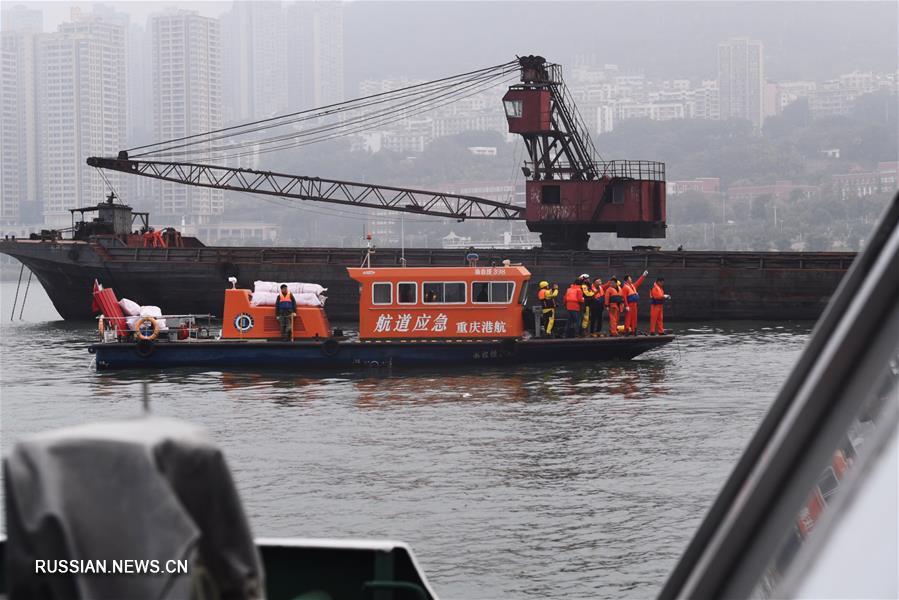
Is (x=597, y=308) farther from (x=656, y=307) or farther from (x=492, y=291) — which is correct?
(x=492, y=291)

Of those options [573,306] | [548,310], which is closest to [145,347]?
[548,310]

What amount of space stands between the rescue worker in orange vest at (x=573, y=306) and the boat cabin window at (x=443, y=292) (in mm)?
2438

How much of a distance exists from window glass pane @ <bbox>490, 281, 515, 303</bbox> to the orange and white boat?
2 centimetres

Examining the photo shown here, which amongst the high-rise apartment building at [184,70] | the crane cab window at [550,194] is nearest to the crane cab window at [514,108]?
the crane cab window at [550,194]

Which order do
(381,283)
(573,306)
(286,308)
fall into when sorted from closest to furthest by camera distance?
(381,283)
(286,308)
(573,306)

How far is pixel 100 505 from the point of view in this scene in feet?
5.87

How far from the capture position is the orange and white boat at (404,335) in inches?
968

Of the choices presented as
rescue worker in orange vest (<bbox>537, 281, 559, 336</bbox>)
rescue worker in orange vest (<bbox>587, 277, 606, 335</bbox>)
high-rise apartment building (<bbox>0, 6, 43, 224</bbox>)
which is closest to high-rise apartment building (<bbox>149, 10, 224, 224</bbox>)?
high-rise apartment building (<bbox>0, 6, 43, 224</bbox>)

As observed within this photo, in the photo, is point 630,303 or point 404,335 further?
point 630,303

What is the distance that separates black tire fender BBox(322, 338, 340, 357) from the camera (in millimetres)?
24891

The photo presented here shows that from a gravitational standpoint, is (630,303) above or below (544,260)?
below

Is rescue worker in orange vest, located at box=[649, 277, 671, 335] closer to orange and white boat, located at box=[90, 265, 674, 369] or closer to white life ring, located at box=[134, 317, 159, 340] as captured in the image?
orange and white boat, located at box=[90, 265, 674, 369]

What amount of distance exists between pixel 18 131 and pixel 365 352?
17009 cm

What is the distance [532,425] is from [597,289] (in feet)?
26.4
